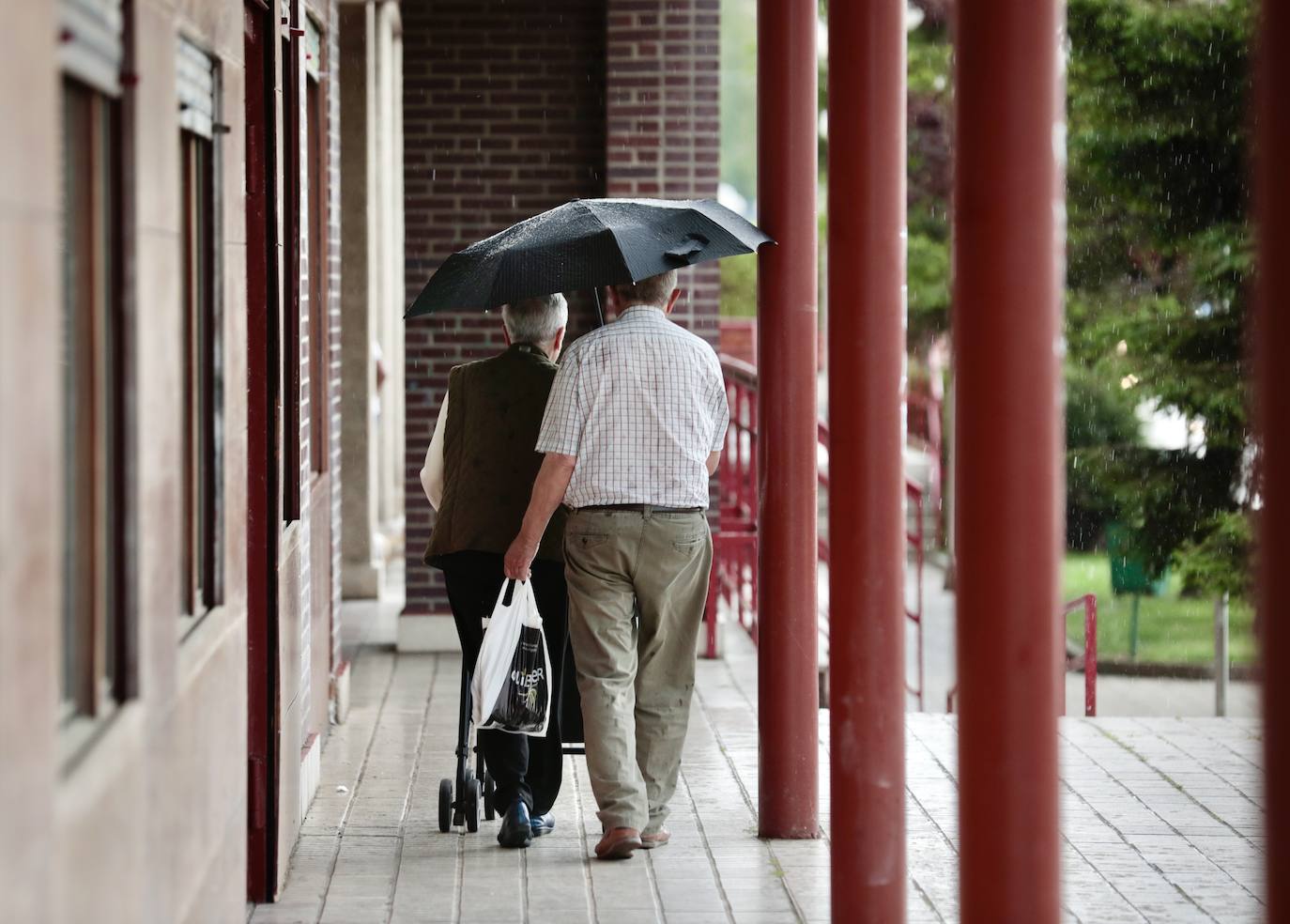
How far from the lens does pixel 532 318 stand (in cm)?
577

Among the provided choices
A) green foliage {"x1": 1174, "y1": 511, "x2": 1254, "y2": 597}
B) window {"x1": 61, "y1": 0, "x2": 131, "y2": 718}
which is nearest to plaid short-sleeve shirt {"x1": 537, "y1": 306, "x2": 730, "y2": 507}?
window {"x1": 61, "y1": 0, "x2": 131, "y2": 718}

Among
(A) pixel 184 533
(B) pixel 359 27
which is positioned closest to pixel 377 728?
→ (A) pixel 184 533

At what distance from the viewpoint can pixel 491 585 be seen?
578 cm

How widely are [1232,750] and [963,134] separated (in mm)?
4553

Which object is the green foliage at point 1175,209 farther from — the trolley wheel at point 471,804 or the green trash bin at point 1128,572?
the trolley wheel at point 471,804

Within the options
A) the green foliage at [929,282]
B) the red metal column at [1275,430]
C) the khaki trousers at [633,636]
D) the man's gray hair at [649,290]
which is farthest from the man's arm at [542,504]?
the green foliage at [929,282]

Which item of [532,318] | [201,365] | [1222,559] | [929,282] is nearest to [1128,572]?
[1222,559]

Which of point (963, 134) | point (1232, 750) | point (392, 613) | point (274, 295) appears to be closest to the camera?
point (963, 134)

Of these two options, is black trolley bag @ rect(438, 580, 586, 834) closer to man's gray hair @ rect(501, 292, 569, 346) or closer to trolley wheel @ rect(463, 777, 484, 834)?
trolley wheel @ rect(463, 777, 484, 834)

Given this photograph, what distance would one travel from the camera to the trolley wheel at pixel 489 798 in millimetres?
5975

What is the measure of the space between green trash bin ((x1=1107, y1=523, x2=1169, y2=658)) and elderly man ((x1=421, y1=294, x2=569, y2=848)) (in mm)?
7472

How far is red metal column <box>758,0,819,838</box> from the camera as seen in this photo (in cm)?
589

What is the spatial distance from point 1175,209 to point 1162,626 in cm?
477

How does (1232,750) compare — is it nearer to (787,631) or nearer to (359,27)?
(787,631)
